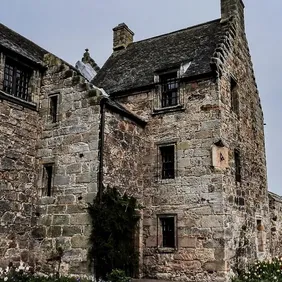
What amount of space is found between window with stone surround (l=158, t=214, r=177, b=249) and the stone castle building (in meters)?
0.04

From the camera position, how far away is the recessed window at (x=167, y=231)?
1397cm

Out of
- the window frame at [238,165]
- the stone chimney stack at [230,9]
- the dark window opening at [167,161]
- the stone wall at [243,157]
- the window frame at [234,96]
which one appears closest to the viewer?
the stone wall at [243,157]

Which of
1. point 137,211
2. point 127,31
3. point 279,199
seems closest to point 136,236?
point 137,211

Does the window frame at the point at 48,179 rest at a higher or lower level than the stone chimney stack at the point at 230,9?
lower

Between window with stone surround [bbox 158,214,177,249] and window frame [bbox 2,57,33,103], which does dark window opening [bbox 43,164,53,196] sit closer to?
window frame [bbox 2,57,33,103]

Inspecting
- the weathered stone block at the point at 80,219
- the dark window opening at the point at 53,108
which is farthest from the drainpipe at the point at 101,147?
the dark window opening at the point at 53,108

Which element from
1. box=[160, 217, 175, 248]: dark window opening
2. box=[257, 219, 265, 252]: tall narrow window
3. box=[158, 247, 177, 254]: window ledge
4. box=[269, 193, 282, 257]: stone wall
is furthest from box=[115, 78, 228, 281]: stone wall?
box=[269, 193, 282, 257]: stone wall

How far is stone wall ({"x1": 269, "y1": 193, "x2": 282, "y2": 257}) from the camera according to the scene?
59.7 ft

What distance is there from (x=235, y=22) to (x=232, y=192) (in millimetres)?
7399

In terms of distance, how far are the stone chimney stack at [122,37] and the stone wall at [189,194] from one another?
21.3ft

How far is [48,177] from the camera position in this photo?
13.7 metres

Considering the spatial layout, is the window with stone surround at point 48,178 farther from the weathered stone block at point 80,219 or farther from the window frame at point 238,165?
the window frame at point 238,165

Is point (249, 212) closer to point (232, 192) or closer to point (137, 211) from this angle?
point (232, 192)

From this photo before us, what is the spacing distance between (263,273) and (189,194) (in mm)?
3859
